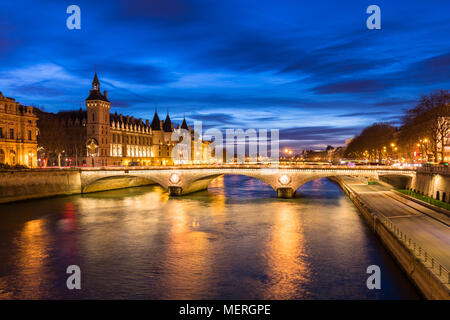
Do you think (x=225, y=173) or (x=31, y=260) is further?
(x=225, y=173)

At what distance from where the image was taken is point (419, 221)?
3152cm

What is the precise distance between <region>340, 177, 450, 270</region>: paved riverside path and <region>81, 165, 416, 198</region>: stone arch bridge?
45.3 ft

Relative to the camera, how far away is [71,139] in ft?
390

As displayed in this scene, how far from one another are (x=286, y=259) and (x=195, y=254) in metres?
7.37

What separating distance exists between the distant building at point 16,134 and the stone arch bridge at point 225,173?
48.8 feet

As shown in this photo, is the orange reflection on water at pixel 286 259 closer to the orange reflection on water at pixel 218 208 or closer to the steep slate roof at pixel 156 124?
the orange reflection on water at pixel 218 208

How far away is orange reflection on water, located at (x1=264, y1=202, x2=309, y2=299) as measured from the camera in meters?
23.2

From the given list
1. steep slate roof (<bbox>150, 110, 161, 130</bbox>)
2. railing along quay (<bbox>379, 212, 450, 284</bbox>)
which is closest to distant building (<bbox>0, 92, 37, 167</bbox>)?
railing along quay (<bbox>379, 212, 450, 284</bbox>)

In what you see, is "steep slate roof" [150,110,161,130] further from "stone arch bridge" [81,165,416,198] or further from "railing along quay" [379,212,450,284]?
"railing along quay" [379,212,450,284]

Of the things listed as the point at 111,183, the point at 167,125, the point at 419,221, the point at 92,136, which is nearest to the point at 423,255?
the point at 419,221

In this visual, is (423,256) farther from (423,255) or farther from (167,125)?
(167,125)
